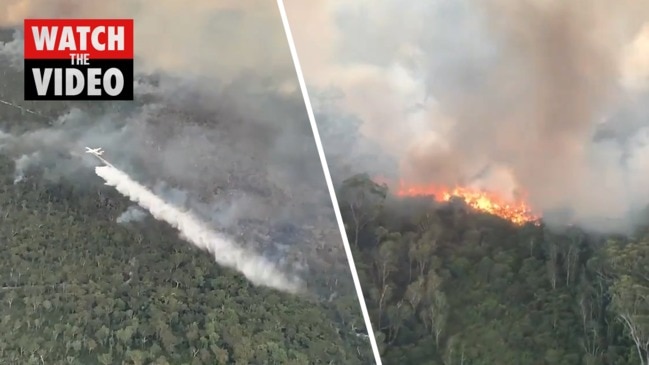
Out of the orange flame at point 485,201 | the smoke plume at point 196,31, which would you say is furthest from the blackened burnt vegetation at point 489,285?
the smoke plume at point 196,31

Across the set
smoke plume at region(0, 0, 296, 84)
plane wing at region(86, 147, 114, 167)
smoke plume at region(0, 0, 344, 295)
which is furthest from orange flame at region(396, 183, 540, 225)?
plane wing at region(86, 147, 114, 167)

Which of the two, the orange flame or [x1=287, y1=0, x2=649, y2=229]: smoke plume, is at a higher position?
[x1=287, y1=0, x2=649, y2=229]: smoke plume

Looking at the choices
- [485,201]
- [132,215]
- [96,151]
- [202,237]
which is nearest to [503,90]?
[485,201]

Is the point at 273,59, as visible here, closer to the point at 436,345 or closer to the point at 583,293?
the point at 436,345

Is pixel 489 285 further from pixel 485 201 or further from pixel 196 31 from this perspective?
pixel 196 31

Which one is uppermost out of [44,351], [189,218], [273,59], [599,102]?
[273,59]

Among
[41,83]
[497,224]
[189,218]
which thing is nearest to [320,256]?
[189,218]

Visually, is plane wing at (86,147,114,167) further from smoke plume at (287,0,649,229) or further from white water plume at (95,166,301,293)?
smoke plume at (287,0,649,229)
